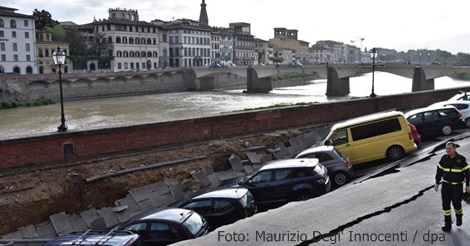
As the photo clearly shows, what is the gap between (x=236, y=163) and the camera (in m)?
14.1

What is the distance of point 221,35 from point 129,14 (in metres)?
20.6

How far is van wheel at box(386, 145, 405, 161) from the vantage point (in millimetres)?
11992

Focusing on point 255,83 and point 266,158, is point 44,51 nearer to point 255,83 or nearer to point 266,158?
point 255,83

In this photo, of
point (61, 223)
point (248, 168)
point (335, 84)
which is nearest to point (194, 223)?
point (61, 223)

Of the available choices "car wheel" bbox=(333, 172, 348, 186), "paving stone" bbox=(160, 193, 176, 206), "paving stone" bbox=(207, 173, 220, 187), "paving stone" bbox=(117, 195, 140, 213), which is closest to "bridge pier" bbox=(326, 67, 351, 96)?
"paving stone" bbox=(207, 173, 220, 187)

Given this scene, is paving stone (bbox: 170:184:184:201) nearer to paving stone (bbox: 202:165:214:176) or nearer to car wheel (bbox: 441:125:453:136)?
paving stone (bbox: 202:165:214:176)

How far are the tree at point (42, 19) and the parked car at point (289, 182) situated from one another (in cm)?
6601

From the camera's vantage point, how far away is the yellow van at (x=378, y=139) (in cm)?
1197

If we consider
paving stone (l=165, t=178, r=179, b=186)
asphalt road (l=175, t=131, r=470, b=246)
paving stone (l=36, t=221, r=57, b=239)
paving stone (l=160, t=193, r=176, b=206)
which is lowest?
paving stone (l=36, t=221, r=57, b=239)

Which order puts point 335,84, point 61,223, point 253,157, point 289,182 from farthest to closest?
point 335,84 → point 253,157 → point 61,223 → point 289,182

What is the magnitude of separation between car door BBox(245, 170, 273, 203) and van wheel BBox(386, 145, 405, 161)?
12.1ft

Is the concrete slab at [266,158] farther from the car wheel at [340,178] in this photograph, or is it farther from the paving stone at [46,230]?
the paving stone at [46,230]

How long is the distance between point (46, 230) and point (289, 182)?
212 inches

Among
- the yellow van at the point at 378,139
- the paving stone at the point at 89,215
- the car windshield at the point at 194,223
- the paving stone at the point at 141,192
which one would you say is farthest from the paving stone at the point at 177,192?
the car windshield at the point at 194,223
